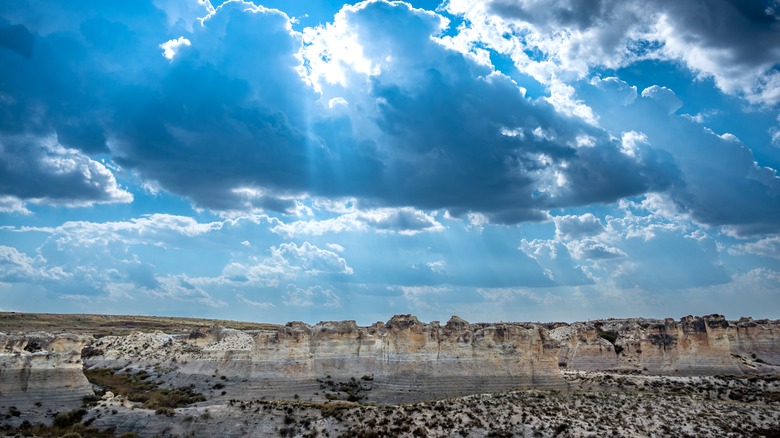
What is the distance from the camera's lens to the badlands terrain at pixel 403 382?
3531cm

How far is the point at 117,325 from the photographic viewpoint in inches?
5039

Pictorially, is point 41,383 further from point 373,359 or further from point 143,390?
point 373,359

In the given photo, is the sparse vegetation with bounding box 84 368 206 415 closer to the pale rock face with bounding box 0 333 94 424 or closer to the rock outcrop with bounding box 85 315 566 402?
the rock outcrop with bounding box 85 315 566 402

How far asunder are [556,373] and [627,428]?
40.1 feet

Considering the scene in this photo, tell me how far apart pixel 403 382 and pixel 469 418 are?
11603 mm

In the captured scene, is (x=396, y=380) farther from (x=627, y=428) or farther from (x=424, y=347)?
(x=627, y=428)

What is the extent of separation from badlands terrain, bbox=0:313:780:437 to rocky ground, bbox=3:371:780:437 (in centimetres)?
12

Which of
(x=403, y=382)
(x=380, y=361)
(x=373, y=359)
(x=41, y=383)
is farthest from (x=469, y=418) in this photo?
(x=41, y=383)

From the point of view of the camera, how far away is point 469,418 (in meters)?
36.5

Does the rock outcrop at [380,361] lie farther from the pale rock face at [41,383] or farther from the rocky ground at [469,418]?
the pale rock face at [41,383]

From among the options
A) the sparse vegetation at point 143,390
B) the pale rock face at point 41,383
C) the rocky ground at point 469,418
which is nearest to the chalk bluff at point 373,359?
the pale rock face at point 41,383

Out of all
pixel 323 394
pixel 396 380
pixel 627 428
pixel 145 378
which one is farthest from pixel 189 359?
pixel 627 428

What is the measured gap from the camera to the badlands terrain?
35312mm

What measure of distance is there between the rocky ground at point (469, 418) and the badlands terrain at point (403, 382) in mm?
121
